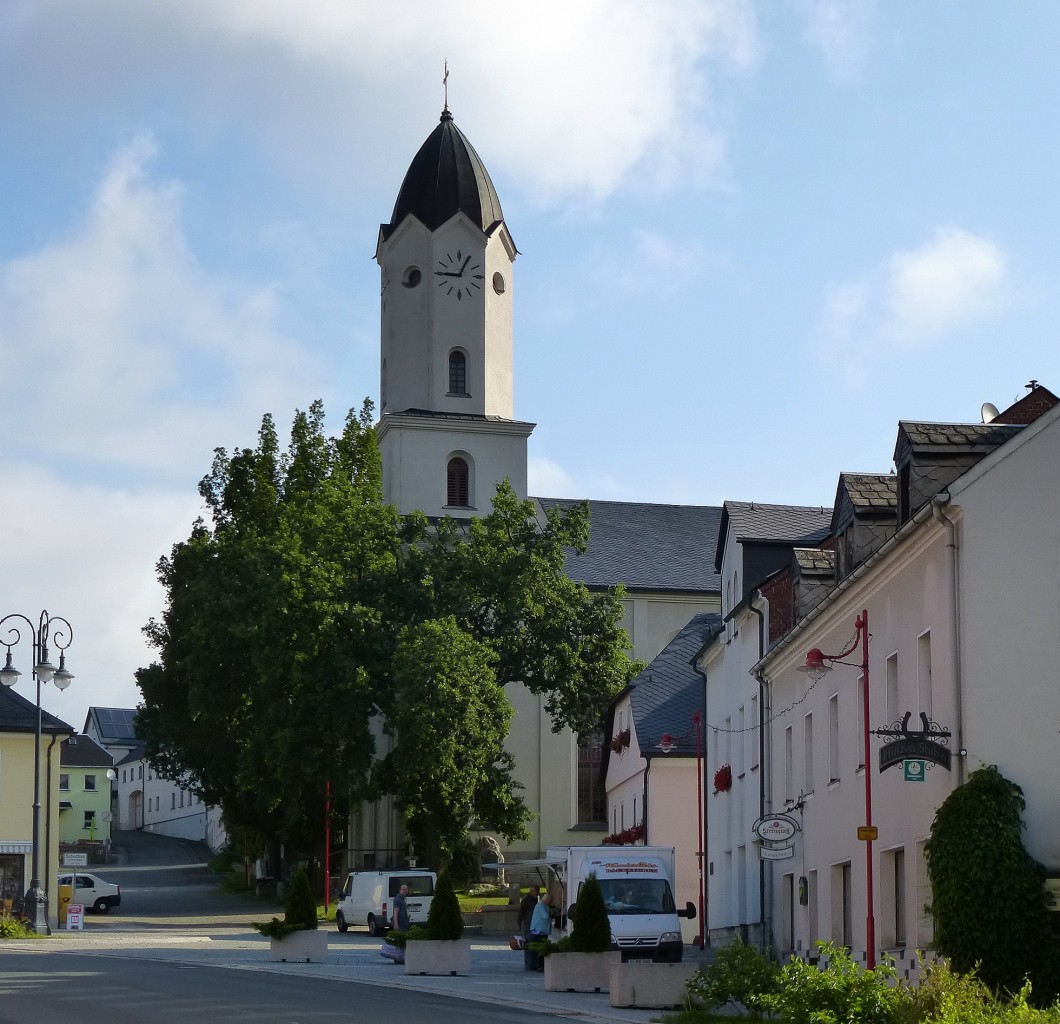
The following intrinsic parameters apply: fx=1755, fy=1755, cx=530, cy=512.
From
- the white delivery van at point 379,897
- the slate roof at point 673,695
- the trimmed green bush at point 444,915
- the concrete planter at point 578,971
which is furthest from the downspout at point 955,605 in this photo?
the white delivery van at point 379,897

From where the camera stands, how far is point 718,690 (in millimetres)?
41125

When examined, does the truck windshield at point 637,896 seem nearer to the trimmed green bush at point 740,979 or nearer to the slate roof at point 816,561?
the slate roof at point 816,561

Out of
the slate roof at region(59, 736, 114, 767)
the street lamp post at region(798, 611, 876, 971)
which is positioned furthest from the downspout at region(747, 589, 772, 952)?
the slate roof at region(59, 736, 114, 767)

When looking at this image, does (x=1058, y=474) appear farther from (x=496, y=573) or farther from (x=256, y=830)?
(x=256, y=830)

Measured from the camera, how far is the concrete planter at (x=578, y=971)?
24969 mm

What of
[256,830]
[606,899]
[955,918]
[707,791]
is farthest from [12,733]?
[955,918]

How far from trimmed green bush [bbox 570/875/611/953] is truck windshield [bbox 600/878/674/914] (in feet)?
17.3

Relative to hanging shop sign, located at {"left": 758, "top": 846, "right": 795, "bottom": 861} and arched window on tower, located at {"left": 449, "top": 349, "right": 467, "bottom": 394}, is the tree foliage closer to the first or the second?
hanging shop sign, located at {"left": 758, "top": 846, "right": 795, "bottom": 861}

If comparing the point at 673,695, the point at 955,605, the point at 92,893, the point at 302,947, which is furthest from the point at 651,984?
the point at 92,893

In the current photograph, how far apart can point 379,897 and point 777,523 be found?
16221mm

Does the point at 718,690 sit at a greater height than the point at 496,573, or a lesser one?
lesser

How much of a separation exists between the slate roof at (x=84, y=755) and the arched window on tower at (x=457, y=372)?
2602 inches

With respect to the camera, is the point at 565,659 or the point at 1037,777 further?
the point at 565,659

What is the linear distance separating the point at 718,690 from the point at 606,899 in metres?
10.9
